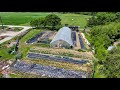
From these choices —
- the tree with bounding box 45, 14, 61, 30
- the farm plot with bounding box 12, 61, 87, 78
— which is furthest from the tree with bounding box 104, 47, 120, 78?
the tree with bounding box 45, 14, 61, 30

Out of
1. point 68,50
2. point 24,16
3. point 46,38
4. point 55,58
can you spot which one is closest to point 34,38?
point 46,38

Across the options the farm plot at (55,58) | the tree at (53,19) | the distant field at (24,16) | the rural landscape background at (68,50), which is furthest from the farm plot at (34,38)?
the distant field at (24,16)

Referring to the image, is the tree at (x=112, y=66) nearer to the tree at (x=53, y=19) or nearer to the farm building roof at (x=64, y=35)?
the farm building roof at (x=64, y=35)

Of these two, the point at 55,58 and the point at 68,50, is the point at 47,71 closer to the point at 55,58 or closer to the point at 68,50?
the point at 55,58

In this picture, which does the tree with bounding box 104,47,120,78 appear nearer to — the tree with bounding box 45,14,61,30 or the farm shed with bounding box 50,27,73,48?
the farm shed with bounding box 50,27,73,48
